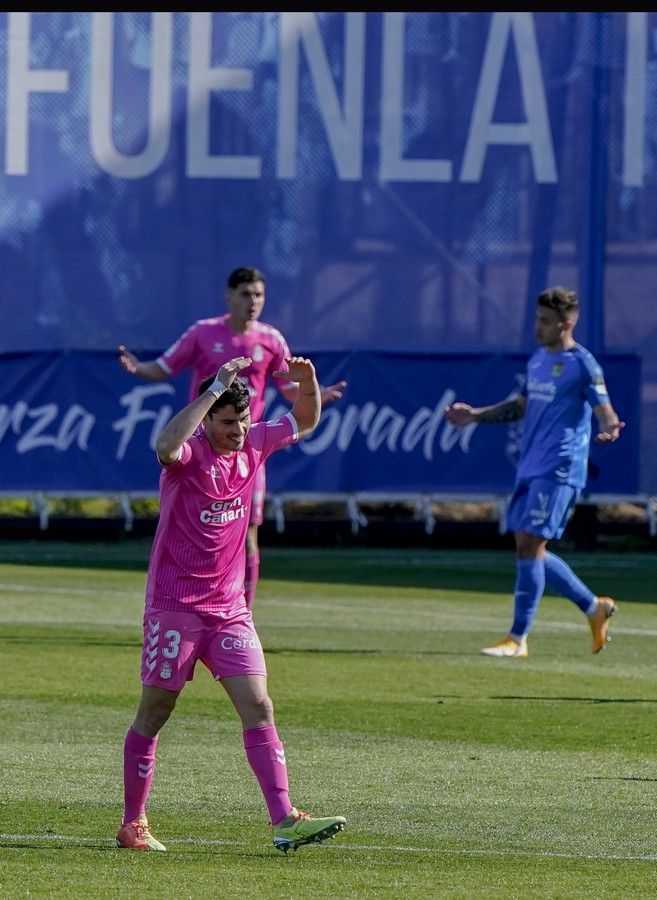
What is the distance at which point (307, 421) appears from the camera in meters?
7.61

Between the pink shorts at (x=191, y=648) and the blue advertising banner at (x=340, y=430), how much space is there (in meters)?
14.9

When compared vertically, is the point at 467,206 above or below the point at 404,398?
above

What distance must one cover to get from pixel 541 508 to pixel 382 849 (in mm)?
5990

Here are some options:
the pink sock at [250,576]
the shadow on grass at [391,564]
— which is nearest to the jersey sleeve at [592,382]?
the pink sock at [250,576]

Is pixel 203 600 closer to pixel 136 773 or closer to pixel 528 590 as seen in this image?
pixel 136 773

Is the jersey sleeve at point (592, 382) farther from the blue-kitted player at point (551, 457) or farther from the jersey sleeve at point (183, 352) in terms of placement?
the jersey sleeve at point (183, 352)

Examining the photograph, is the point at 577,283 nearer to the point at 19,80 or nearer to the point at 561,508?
the point at 19,80

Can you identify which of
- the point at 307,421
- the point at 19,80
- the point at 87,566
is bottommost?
the point at 87,566

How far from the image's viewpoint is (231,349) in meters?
13.3

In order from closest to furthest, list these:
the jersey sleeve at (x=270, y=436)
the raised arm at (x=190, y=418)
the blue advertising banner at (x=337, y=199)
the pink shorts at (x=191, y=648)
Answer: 1. the raised arm at (x=190, y=418)
2. the pink shorts at (x=191, y=648)
3. the jersey sleeve at (x=270, y=436)
4. the blue advertising banner at (x=337, y=199)

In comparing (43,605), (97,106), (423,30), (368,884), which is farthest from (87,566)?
(368,884)

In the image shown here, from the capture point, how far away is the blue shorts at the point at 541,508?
12.8 meters

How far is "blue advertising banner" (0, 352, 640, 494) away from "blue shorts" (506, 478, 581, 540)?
29.7 feet

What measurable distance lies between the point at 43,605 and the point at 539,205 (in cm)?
888
